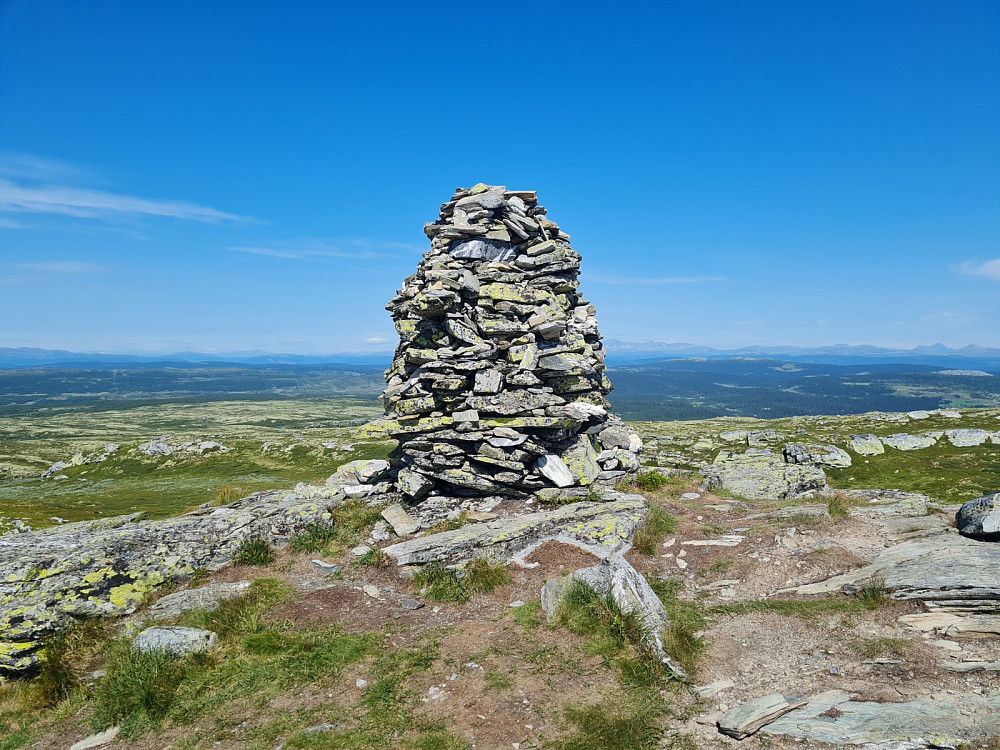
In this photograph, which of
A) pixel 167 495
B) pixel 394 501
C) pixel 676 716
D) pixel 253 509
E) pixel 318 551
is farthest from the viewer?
pixel 167 495

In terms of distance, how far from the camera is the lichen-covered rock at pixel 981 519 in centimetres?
1491

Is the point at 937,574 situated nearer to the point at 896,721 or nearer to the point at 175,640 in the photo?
the point at 896,721

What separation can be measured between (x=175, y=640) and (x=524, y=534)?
11.1m

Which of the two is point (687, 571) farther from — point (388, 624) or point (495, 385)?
point (495, 385)

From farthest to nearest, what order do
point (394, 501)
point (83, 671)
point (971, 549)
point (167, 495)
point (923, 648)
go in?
point (167, 495), point (394, 501), point (971, 549), point (83, 671), point (923, 648)

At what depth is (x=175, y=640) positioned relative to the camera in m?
12.4

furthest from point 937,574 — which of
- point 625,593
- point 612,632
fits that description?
point 612,632

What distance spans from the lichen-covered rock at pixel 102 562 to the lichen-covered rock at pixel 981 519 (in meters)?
23.7

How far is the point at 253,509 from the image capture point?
20.2 meters

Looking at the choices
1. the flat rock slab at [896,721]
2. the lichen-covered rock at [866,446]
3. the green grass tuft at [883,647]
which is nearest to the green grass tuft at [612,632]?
the flat rock slab at [896,721]

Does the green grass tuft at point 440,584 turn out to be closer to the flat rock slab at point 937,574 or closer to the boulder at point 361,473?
the boulder at point 361,473

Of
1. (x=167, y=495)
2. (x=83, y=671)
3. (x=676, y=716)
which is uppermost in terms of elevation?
(x=676, y=716)

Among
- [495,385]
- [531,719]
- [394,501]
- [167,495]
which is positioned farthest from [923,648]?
[167,495]

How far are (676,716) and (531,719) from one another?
2903 mm
